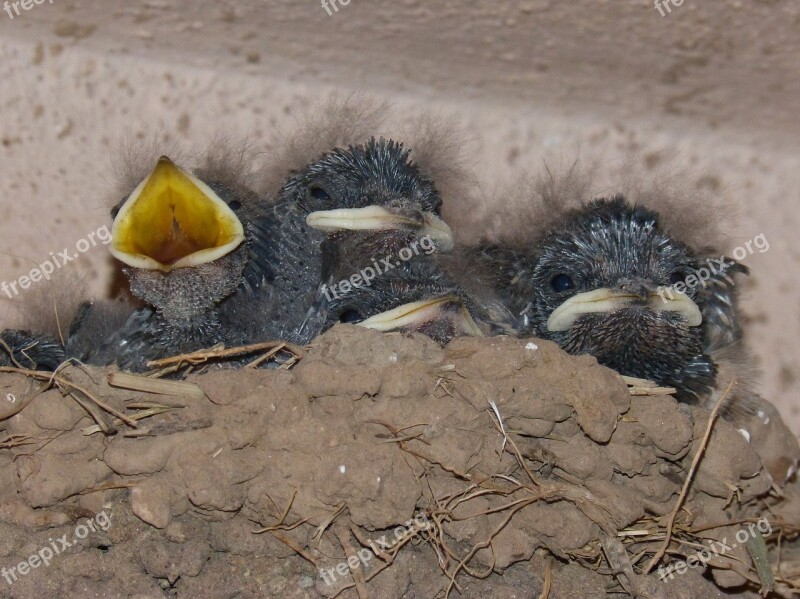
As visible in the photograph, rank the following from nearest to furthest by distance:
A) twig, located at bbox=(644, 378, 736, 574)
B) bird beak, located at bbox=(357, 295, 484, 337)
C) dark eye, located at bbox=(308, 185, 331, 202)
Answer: twig, located at bbox=(644, 378, 736, 574) < bird beak, located at bbox=(357, 295, 484, 337) < dark eye, located at bbox=(308, 185, 331, 202)

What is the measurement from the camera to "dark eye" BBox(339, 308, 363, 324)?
1.86 metres

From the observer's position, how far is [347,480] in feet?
5.00

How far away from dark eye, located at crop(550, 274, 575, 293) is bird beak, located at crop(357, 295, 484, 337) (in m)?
0.26

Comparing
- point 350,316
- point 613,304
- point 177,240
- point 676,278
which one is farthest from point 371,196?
point 676,278

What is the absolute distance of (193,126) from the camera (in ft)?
7.54

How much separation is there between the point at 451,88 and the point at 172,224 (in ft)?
2.50

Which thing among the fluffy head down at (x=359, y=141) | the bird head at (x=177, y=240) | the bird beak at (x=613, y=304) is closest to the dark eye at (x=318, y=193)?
the fluffy head down at (x=359, y=141)

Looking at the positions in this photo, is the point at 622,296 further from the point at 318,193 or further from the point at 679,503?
the point at 318,193

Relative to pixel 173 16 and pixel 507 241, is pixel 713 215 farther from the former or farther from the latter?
pixel 173 16

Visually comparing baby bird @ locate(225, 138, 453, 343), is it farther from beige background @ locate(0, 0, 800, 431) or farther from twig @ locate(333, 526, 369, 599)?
twig @ locate(333, 526, 369, 599)

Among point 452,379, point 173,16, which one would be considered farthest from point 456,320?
point 173,16

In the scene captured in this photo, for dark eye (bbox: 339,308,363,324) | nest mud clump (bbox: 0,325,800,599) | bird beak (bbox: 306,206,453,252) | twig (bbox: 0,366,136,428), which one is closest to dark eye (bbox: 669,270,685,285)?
nest mud clump (bbox: 0,325,800,599)

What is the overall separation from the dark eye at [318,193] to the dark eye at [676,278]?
2.12 ft

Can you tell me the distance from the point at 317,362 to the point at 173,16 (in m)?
0.83
